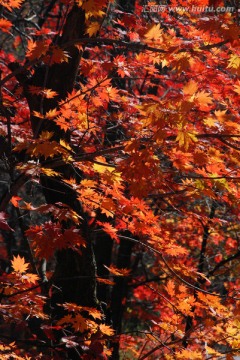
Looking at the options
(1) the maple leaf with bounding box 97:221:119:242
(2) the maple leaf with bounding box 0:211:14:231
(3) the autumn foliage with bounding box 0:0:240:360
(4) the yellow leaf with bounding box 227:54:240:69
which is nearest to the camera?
Answer: (2) the maple leaf with bounding box 0:211:14:231

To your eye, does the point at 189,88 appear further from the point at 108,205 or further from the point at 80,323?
the point at 80,323

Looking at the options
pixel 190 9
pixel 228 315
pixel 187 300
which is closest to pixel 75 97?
pixel 190 9

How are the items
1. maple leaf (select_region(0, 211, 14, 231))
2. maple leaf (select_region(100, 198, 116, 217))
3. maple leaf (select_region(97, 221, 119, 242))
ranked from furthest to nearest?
1. maple leaf (select_region(97, 221, 119, 242))
2. maple leaf (select_region(100, 198, 116, 217))
3. maple leaf (select_region(0, 211, 14, 231))

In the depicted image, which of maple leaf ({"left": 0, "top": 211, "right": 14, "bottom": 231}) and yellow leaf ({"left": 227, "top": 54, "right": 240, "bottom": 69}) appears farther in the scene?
yellow leaf ({"left": 227, "top": 54, "right": 240, "bottom": 69})

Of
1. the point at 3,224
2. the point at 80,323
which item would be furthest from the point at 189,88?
the point at 80,323

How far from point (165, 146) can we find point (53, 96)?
1.20 metres

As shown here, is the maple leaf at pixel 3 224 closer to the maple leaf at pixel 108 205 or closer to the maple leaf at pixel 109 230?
the maple leaf at pixel 108 205

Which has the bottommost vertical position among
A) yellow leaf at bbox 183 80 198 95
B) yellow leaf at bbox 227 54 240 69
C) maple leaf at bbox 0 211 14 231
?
maple leaf at bbox 0 211 14 231

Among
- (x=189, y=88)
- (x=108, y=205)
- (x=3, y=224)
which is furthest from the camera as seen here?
(x=108, y=205)

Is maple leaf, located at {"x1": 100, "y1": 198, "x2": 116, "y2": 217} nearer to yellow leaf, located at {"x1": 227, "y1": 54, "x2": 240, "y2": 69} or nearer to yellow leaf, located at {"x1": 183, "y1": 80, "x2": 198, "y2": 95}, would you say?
yellow leaf, located at {"x1": 183, "y1": 80, "x2": 198, "y2": 95}

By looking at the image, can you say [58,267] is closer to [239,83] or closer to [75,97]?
[75,97]

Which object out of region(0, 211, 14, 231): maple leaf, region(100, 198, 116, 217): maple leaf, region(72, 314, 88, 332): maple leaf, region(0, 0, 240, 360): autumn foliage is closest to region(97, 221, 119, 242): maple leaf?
region(0, 0, 240, 360): autumn foliage

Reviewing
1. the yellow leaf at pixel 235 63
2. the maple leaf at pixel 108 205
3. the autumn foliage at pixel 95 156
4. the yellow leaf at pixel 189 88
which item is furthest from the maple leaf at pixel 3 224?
the yellow leaf at pixel 235 63

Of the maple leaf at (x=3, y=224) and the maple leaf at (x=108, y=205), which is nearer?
the maple leaf at (x=3, y=224)
